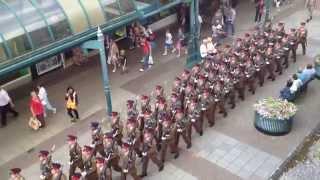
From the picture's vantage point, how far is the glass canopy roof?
45.7 feet

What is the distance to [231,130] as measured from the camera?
48.9 ft

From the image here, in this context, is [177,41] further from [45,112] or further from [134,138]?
[134,138]

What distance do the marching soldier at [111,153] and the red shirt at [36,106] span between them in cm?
361

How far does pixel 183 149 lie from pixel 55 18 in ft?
18.4

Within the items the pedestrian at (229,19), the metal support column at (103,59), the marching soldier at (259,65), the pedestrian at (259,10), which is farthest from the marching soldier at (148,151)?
the pedestrian at (259,10)

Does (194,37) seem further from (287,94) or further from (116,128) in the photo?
(116,128)

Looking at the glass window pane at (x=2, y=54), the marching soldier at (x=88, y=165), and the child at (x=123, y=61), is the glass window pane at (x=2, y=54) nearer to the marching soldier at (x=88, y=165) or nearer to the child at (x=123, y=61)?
the marching soldier at (x=88, y=165)

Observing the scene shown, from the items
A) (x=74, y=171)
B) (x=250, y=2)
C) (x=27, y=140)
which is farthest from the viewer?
(x=250, y=2)

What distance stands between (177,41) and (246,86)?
4.70m

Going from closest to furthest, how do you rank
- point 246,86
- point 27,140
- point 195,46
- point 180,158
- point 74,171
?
point 74,171 → point 180,158 → point 27,140 → point 246,86 → point 195,46

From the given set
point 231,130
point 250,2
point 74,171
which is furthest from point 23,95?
point 250,2

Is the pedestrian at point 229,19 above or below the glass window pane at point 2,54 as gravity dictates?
below

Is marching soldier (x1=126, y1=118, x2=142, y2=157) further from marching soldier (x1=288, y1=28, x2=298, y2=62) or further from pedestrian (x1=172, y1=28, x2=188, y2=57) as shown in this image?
marching soldier (x1=288, y1=28, x2=298, y2=62)

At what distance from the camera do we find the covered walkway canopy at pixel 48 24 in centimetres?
1390
